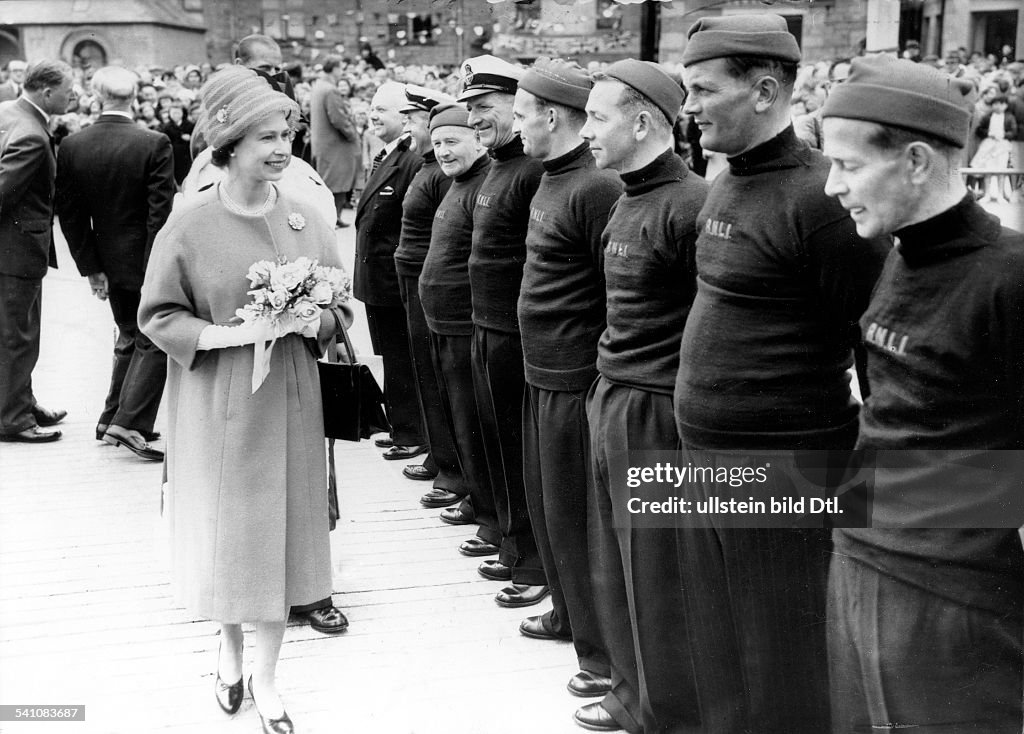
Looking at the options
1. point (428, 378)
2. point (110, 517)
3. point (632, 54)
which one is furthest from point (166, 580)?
point (632, 54)

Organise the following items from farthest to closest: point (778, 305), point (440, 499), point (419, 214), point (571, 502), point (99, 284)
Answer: point (99, 284)
point (419, 214)
point (440, 499)
point (571, 502)
point (778, 305)

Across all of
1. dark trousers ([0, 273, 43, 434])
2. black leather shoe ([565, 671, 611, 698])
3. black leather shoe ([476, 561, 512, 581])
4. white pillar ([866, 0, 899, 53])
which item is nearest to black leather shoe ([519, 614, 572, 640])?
black leather shoe ([565, 671, 611, 698])

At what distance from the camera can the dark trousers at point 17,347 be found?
22.9ft

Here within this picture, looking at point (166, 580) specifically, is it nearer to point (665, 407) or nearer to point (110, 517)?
point (110, 517)

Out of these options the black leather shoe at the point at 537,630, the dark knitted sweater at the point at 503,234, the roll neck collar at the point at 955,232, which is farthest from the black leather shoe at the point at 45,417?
the roll neck collar at the point at 955,232

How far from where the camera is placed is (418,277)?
6098 millimetres

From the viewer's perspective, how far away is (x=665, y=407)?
322 cm

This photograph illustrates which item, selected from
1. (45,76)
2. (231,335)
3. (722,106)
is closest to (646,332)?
(722,106)

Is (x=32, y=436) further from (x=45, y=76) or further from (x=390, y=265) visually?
(x=390, y=265)

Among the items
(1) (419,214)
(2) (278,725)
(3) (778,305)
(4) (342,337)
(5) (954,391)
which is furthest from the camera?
(1) (419,214)

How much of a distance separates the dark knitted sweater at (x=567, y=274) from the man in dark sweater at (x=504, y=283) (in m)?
0.54

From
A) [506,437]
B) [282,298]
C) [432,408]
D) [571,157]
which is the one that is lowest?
[432,408]

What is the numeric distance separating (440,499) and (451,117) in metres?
1.92

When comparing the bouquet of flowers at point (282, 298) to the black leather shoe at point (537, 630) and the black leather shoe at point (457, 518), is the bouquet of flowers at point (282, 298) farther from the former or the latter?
the black leather shoe at point (457, 518)
